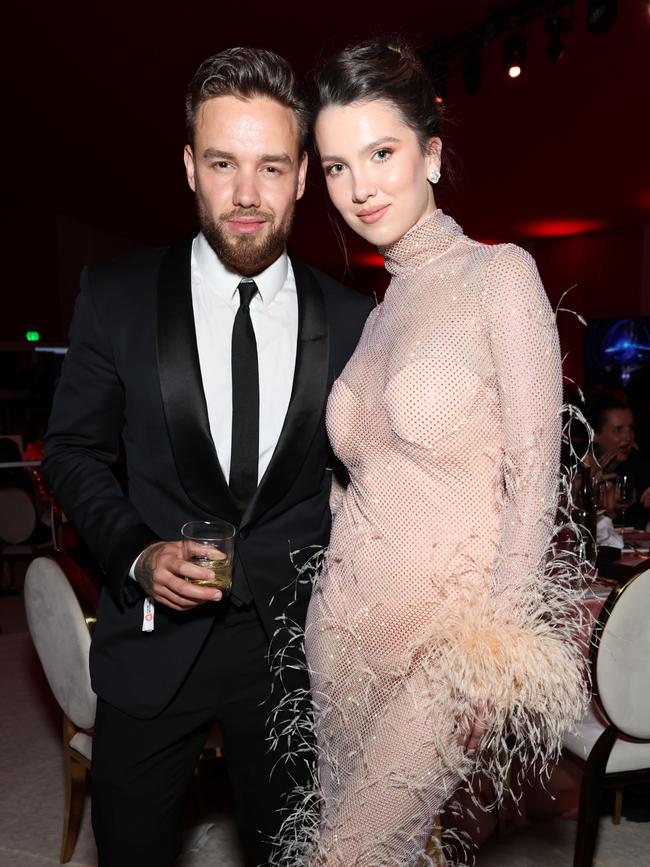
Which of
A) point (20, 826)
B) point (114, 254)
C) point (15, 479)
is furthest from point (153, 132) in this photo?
point (20, 826)

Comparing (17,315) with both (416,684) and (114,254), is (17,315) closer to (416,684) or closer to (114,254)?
(114,254)

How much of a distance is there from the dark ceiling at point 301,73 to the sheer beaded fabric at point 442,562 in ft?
6.91

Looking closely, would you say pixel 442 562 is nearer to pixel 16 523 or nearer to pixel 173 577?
pixel 173 577

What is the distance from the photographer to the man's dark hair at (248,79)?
1604 millimetres

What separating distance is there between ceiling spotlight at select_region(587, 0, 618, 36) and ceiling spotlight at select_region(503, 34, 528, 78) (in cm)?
63

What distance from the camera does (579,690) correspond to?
140 cm

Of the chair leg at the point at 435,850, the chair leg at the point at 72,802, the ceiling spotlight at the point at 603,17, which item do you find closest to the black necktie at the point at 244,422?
the chair leg at the point at 435,850

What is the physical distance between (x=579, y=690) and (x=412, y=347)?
0.66 meters

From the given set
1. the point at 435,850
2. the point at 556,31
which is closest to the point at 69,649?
the point at 435,850

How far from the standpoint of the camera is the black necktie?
163 centimetres

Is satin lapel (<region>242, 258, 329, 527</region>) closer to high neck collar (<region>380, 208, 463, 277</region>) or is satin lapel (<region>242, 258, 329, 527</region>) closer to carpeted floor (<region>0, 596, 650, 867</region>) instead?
high neck collar (<region>380, 208, 463, 277</region>)

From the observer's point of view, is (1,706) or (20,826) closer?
(20,826)

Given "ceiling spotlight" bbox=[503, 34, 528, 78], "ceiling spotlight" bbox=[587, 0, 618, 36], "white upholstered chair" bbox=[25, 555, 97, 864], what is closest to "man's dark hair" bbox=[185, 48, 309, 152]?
"white upholstered chair" bbox=[25, 555, 97, 864]

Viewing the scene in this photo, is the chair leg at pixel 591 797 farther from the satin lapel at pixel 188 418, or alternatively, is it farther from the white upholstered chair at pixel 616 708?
the satin lapel at pixel 188 418
